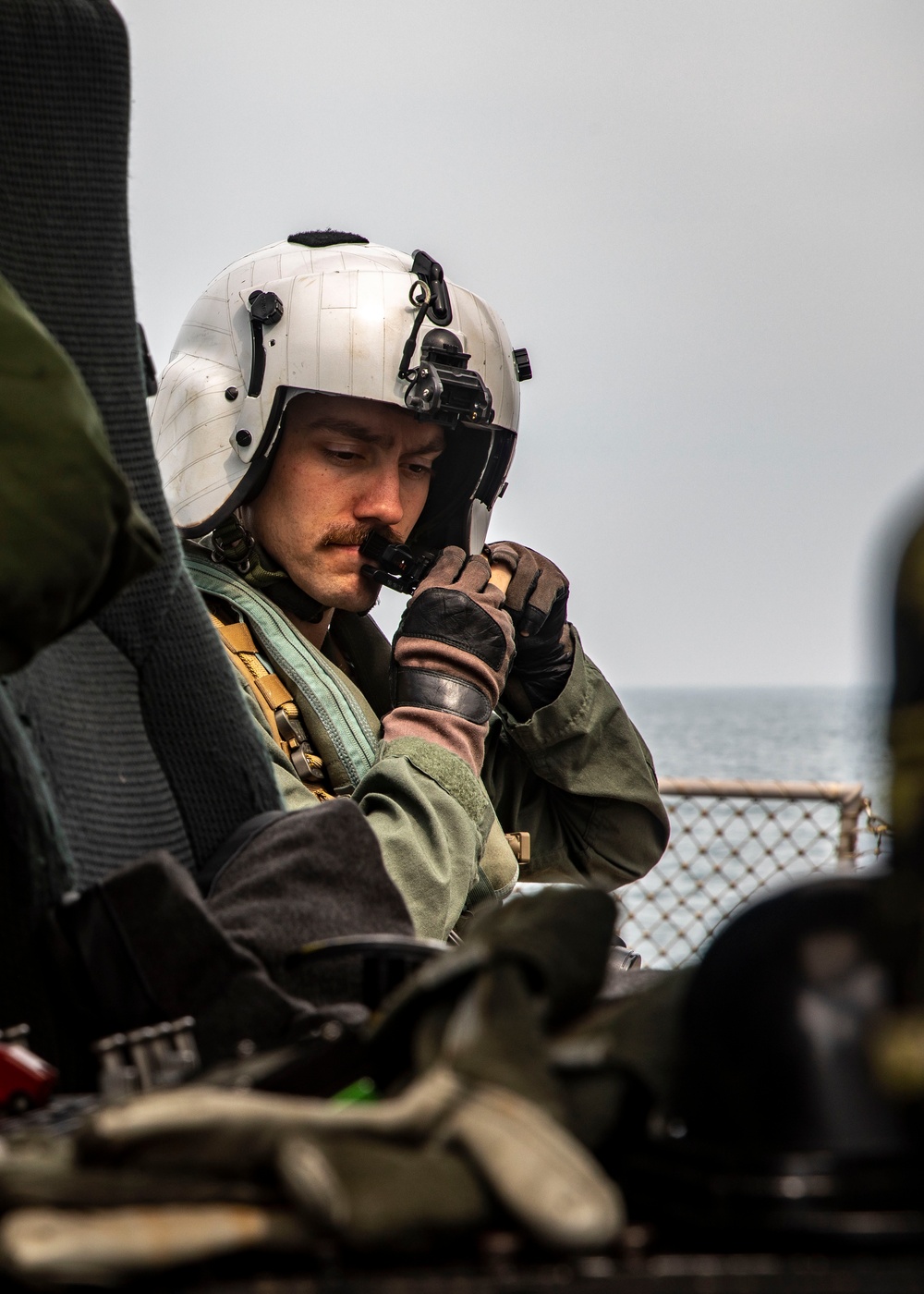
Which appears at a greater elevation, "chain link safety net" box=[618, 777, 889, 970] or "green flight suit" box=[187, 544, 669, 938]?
"green flight suit" box=[187, 544, 669, 938]

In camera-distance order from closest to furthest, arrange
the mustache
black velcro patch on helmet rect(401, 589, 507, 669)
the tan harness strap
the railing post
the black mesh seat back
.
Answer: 1. the black mesh seat back
2. the tan harness strap
3. black velcro patch on helmet rect(401, 589, 507, 669)
4. the mustache
5. the railing post

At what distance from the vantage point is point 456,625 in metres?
2.38

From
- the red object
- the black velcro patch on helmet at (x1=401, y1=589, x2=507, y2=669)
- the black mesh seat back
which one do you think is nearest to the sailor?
the black velcro patch on helmet at (x1=401, y1=589, x2=507, y2=669)

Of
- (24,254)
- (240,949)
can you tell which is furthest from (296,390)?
(240,949)

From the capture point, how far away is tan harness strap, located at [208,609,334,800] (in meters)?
2.22

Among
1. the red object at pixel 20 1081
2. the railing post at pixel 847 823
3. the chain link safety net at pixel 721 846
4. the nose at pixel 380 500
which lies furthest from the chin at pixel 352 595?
the red object at pixel 20 1081

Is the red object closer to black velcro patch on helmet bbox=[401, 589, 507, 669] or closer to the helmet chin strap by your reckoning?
black velcro patch on helmet bbox=[401, 589, 507, 669]

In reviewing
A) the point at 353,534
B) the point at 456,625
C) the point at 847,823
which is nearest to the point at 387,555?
the point at 353,534

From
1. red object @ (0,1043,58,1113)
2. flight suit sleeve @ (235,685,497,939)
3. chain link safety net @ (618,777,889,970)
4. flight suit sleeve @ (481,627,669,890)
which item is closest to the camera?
red object @ (0,1043,58,1113)

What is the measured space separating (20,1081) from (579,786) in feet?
6.57

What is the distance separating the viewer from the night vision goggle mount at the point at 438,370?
2.43 metres

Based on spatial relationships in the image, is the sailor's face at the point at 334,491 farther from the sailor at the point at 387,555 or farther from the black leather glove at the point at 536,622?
the black leather glove at the point at 536,622

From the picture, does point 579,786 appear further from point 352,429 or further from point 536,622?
point 352,429

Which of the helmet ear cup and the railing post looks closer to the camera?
the helmet ear cup
